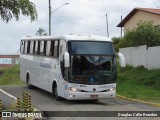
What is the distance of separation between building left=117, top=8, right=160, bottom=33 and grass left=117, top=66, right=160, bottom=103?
16640 mm

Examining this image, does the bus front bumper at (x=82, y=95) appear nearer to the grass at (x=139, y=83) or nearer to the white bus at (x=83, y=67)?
the white bus at (x=83, y=67)

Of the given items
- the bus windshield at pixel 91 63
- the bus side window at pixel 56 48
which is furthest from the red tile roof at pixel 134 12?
the bus windshield at pixel 91 63

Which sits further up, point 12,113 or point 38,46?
point 38,46

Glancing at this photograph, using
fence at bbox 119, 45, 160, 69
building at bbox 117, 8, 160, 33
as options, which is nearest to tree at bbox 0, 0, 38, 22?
fence at bbox 119, 45, 160, 69

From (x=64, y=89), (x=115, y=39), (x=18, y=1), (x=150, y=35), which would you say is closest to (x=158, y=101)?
(x=64, y=89)

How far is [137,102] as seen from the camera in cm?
2173

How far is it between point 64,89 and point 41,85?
473 cm

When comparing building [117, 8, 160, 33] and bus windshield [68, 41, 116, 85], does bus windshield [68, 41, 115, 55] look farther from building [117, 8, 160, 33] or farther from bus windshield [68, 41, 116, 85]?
building [117, 8, 160, 33]

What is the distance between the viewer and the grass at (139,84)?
78.9ft

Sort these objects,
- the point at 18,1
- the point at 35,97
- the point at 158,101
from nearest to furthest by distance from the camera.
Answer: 1. the point at 18,1
2. the point at 158,101
3. the point at 35,97

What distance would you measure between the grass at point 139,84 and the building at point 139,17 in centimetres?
1664

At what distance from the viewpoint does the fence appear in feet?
103

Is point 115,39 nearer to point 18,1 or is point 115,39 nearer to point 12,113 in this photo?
point 18,1

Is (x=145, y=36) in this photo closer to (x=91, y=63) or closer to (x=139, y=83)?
(x=139, y=83)
